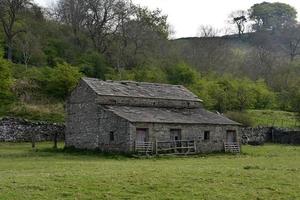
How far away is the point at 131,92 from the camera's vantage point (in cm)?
4700

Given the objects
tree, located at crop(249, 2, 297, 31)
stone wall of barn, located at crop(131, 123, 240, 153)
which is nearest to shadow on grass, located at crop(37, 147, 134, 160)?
stone wall of barn, located at crop(131, 123, 240, 153)

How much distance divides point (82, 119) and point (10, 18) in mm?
37440

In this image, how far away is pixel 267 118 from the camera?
249 feet

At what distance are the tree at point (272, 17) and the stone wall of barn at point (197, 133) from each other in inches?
4198

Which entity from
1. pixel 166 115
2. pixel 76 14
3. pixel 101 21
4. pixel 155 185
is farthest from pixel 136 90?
pixel 76 14

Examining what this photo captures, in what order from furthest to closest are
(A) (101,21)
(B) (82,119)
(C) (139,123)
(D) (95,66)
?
(A) (101,21) < (D) (95,66) < (B) (82,119) < (C) (139,123)

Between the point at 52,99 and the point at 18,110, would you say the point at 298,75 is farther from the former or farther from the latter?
the point at 18,110

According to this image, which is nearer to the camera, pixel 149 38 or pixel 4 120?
pixel 4 120

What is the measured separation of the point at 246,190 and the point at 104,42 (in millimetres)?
67859

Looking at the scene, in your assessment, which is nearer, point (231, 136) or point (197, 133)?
point (197, 133)

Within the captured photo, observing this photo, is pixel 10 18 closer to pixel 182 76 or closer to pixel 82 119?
pixel 182 76

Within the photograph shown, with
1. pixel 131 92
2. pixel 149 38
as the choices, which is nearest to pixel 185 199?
pixel 131 92

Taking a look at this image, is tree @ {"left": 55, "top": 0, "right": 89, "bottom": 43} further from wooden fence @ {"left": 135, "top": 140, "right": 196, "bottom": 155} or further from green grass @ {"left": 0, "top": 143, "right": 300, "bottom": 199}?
green grass @ {"left": 0, "top": 143, "right": 300, "bottom": 199}

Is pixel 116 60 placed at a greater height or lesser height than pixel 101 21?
lesser
